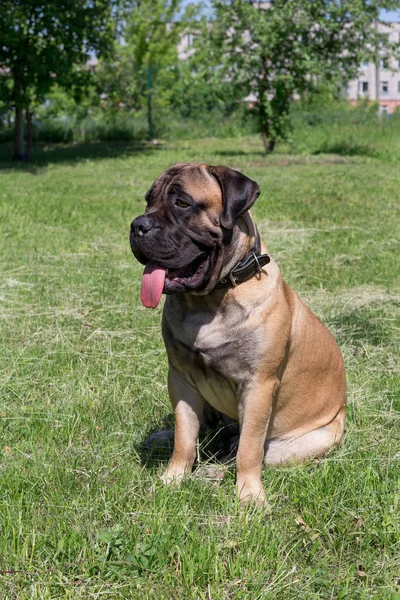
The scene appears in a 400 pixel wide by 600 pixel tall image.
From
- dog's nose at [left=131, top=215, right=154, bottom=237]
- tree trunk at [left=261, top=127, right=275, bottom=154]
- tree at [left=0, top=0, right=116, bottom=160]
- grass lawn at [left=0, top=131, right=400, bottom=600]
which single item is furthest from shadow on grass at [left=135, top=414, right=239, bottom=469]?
tree trunk at [left=261, top=127, right=275, bottom=154]

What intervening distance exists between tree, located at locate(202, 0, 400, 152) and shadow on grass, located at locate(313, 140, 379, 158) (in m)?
1.47

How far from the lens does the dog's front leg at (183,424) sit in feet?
10.6

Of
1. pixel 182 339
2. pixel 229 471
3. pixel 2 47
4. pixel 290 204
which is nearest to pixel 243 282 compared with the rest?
pixel 182 339

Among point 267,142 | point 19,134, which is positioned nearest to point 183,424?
point 19,134

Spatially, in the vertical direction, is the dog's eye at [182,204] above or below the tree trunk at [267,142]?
below

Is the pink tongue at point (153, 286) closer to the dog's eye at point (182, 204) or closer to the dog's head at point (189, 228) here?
the dog's head at point (189, 228)

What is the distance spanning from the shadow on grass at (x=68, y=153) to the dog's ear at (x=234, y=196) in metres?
14.0

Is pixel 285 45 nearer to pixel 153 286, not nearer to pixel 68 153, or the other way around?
pixel 68 153

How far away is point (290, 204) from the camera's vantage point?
11.1m

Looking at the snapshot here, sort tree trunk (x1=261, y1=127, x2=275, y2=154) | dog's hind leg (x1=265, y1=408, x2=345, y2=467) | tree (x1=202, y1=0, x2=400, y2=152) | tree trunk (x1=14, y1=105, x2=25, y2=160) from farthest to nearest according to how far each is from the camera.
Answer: tree trunk (x1=261, y1=127, x2=275, y2=154) → tree trunk (x1=14, y1=105, x2=25, y2=160) → tree (x1=202, y1=0, x2=400, y2=152) → dog's hind leg (x1=265, y1=408, x2=345, y2=467)

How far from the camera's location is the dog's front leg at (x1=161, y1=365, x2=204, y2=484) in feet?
10.6

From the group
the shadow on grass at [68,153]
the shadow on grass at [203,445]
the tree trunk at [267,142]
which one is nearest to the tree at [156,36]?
the shadow on grass at [68,153]

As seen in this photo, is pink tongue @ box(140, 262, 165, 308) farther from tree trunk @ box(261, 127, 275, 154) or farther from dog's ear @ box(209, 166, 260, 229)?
tree trunk @ box(261, 127, 275, 154)

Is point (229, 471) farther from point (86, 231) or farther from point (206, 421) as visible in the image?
point (86, 231)
